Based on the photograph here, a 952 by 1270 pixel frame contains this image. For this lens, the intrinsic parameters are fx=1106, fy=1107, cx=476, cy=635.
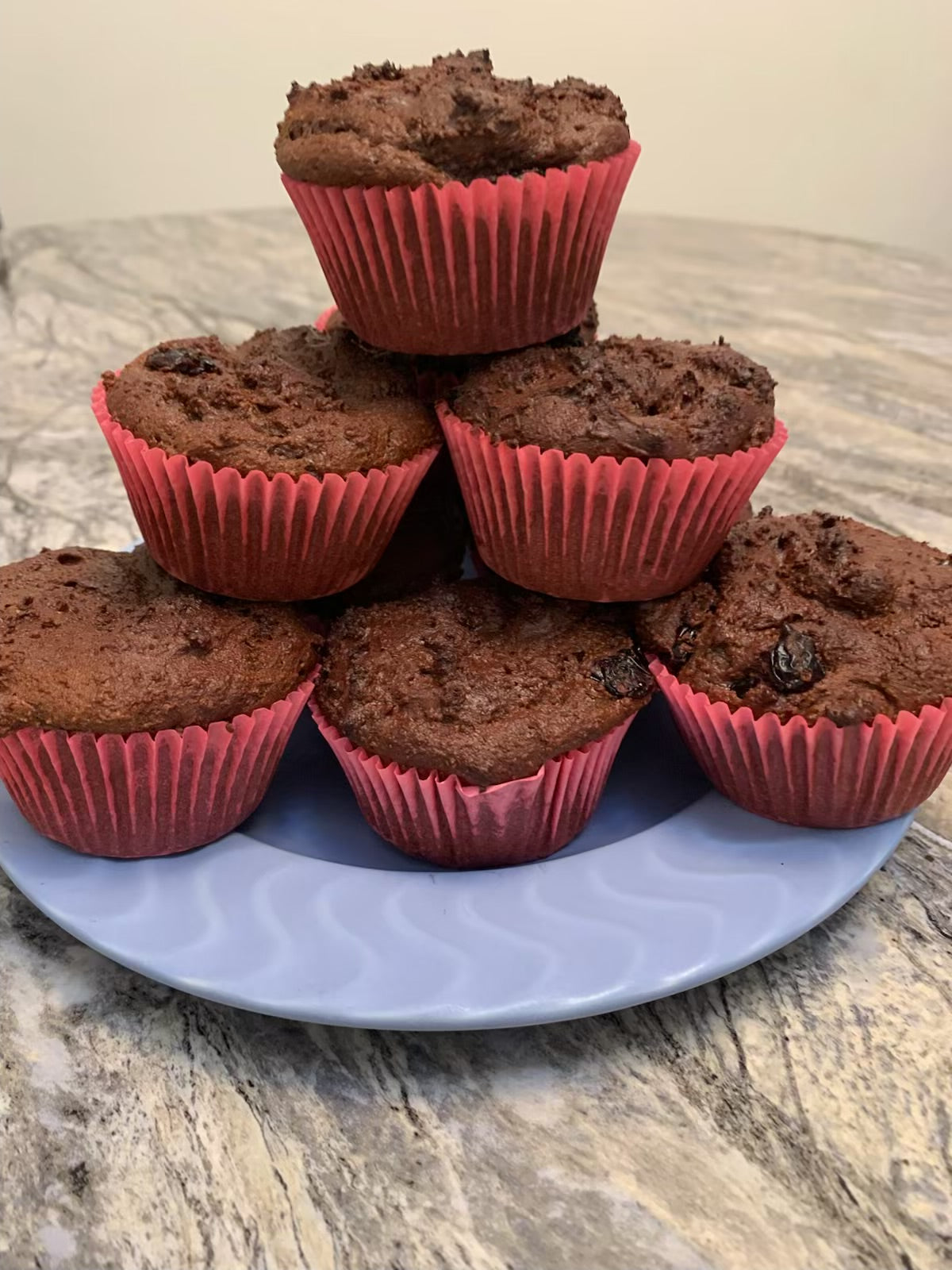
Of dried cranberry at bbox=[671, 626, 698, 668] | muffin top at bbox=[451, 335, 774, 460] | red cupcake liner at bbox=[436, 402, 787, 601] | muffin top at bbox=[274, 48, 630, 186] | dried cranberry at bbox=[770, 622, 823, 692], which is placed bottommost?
dried cranberry at bbox=[671, 626, 698, 668]

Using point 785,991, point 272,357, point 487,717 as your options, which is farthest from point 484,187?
point 785,991

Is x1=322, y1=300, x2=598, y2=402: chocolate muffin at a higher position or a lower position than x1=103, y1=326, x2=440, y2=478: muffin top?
higher

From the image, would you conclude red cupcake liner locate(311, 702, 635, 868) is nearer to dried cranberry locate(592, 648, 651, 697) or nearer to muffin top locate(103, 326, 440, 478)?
dried cranberry locate(592, 648, 651, 697)

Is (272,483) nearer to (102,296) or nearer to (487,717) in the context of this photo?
(487,717)

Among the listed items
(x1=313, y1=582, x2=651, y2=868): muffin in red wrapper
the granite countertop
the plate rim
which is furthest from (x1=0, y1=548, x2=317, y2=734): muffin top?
the granite countertop

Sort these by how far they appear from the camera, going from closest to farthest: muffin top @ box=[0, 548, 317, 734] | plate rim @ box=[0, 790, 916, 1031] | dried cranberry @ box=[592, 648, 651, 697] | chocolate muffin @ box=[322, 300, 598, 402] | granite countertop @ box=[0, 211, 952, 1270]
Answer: granite countertop @ box=[0, 211, 952, 1270]
plate rim @ box=[0, 790, 916, 1031]
muffin top @ box=[0, 548, 317, 734]
dried cranberry @ box=[592, 648, 651, 697]
chocolate muffin @ box=[322, 300, 598, 402]

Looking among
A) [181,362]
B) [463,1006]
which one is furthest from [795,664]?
[181,362]
